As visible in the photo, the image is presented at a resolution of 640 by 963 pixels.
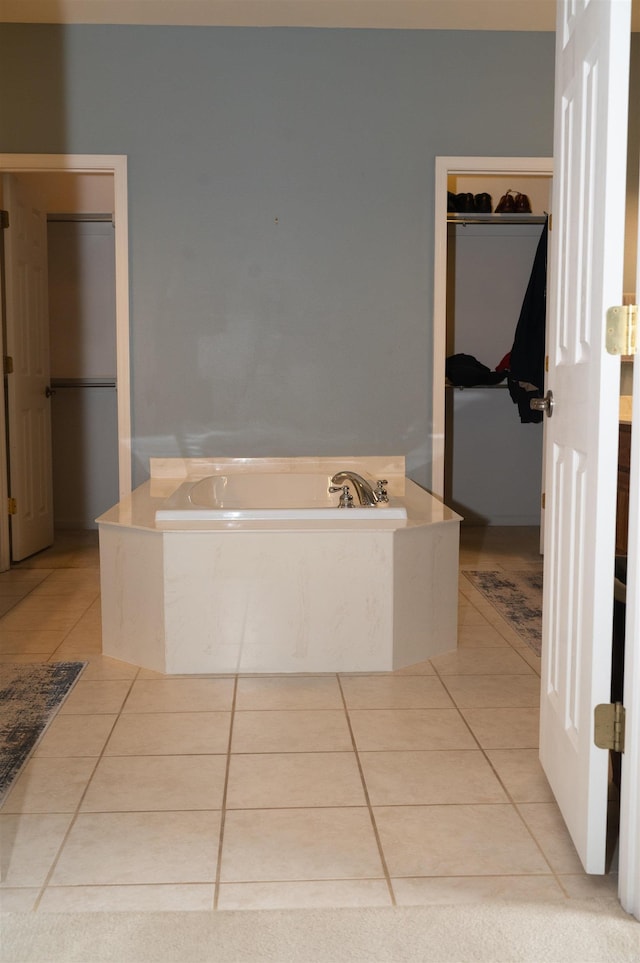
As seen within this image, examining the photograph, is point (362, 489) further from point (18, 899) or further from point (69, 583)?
point (18, 899)

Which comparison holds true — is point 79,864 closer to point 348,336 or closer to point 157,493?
point 157,493

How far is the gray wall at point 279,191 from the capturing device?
15.3 ft

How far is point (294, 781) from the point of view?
2312mm

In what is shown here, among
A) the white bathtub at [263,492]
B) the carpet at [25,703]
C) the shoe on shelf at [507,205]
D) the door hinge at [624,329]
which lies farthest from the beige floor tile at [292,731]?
the shoe on shelf at [507,205]

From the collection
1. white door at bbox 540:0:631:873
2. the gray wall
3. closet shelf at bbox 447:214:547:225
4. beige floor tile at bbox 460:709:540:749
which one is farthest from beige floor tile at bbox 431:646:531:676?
closet shelf at bbox 447:214:547:225

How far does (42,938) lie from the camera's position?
1651 mm

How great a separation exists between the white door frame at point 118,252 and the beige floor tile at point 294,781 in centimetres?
257

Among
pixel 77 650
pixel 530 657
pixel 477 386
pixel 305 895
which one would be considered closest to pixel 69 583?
pixel 77 650

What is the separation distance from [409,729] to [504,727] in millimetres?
272

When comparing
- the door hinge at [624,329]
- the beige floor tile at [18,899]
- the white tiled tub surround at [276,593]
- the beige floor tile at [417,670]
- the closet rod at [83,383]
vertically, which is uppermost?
the door hinge at [624,329]

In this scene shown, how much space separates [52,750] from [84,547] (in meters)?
3.08

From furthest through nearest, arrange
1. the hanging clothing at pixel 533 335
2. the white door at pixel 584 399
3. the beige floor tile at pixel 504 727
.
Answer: the hanging clothing at pixel 533 335
the beige floor tile at pixel 504 727
the white door at pixel 584 399

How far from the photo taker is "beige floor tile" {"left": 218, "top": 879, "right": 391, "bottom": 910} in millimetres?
1758

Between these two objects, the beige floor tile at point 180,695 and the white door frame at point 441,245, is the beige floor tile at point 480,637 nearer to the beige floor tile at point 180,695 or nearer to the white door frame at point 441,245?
the beige floor tile at point 180,695
